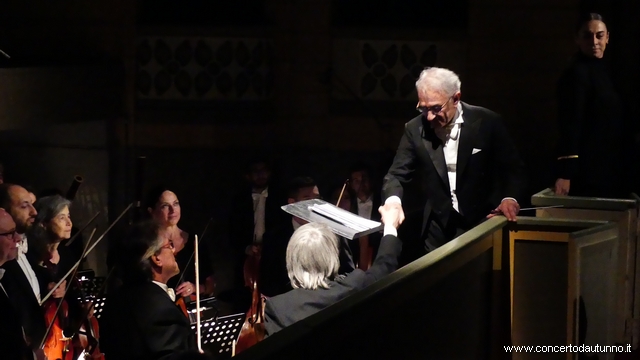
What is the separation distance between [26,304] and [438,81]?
2.03 m

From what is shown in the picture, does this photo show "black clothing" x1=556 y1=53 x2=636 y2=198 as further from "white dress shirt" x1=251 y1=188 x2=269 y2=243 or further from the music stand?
"white dress shirt" x1=251 y1=188 x2=269 y2=243

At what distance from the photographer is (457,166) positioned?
511 centimetres

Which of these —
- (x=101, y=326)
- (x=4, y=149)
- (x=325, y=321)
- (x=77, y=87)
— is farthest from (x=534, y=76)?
(x=325, y=321)

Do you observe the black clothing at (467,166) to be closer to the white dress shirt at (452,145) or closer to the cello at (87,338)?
the white dress shirt at (452,145)

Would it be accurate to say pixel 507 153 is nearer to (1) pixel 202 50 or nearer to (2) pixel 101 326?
(2) pixel 101 326

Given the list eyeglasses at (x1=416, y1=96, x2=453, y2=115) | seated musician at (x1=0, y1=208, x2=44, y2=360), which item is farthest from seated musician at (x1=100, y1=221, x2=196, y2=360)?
eyeglasses at (x1=416, y1=96, x2=453, y2=115)

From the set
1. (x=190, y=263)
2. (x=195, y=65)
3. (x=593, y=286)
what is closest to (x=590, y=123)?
(x=593, y=286)

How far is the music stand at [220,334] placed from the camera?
4.96 metres

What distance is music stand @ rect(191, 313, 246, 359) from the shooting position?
16.3 ft

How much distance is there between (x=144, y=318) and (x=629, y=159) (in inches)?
146

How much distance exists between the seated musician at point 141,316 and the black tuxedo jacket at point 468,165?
3.98 ft

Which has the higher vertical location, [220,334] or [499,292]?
[499,292]

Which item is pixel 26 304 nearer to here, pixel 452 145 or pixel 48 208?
pixel 48 208

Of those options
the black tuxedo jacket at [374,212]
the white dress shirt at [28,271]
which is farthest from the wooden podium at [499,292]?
the black tuxedo jacket at [374,212]
